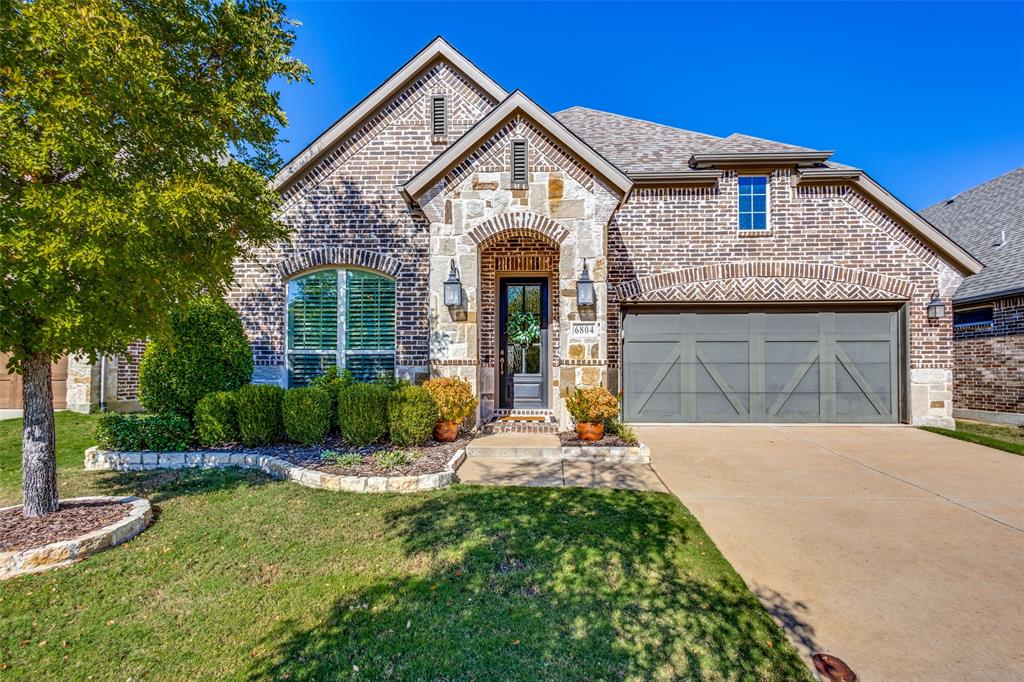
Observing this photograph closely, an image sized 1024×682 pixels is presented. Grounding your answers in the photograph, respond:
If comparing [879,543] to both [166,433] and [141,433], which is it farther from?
[141,433]

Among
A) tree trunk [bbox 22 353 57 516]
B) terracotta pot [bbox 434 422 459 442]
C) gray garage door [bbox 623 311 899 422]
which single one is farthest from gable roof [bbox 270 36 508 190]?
gray garage door [bbox 623 311 899 422]

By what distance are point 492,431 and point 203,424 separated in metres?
4.11

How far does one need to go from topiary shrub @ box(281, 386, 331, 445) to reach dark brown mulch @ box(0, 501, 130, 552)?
7.07 feet

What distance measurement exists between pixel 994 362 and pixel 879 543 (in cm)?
975

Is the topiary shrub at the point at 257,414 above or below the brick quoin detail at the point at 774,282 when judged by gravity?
below

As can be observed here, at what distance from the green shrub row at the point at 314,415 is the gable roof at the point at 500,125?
3310 mm

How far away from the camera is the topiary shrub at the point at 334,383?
665 cm

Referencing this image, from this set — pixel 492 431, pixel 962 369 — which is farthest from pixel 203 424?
pixel 962 369

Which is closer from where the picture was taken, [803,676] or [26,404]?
[803,676]

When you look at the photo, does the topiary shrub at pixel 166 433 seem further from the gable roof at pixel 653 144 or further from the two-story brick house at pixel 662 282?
the gable roof at pixel 653 144

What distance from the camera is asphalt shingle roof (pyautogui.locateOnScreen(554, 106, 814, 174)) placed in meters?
9.27

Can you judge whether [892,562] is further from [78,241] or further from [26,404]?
[26,404]

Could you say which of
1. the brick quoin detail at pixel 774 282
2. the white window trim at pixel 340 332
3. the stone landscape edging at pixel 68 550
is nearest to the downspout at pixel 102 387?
the white window trim at pixel 340 332

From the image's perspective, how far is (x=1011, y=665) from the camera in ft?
7.58
